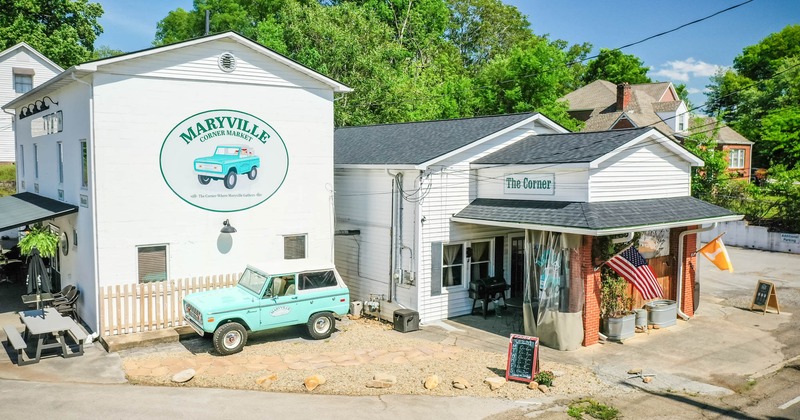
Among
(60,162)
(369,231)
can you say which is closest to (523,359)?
(369,231)

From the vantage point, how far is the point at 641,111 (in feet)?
169

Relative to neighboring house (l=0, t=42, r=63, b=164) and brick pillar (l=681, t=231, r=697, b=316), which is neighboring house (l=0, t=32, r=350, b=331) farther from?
neighboring house (l=0, t=42, r=63, b=164)

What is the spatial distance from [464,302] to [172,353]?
27.5 feet

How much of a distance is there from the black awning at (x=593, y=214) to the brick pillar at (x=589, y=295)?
77 cm

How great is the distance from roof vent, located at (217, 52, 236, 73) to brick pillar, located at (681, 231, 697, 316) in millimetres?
14271

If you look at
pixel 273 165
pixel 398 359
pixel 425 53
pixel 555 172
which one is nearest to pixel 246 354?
pixel 398 359

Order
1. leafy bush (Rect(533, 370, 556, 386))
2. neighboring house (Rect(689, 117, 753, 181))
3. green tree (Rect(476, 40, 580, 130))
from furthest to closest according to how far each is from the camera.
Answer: neighboring house (Rect(689, 117, 753, 181)) → green tree (Rect(476, 40, 580, 130)) → leafy bush (Rect(533, 370, 556, 386))

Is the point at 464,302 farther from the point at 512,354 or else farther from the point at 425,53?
the point at 425,53

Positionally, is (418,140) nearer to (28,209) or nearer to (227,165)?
(227,165)

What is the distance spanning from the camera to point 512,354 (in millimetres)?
13047

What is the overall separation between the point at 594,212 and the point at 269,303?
819cm

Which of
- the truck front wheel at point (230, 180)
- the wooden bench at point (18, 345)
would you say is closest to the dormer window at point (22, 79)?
the truck front wheel at point (230, 180)

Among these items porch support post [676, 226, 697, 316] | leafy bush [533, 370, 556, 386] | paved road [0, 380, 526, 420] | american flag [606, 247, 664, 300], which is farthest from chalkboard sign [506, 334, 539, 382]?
porch support post [676, 226, 697, 316]

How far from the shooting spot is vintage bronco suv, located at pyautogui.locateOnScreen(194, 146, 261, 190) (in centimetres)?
1706
